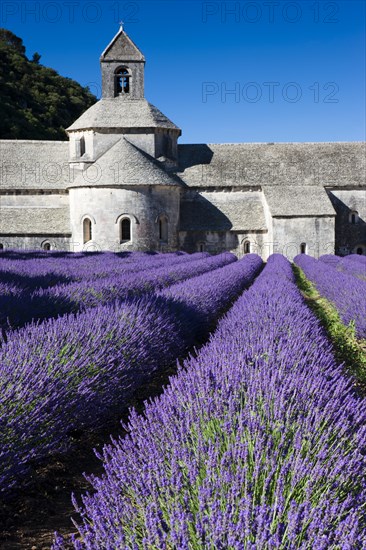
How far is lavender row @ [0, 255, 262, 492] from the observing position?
3494mm

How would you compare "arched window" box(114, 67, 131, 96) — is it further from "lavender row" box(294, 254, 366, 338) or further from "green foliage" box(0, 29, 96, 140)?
"lavender row" box(294, 254, 366, 338)

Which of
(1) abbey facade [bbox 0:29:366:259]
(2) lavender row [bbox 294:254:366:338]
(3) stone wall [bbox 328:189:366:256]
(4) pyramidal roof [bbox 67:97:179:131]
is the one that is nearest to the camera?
(2) lavender row [bbox 294:254:366:338]

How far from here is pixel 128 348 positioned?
5.34m

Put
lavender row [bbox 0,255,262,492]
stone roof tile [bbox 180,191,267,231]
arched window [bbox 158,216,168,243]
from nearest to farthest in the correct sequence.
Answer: lavender row [bbox 0,255,262,492]
arched window [bbox 158,216,168,243]
stone roof tile [bbox 180,191,267,231]

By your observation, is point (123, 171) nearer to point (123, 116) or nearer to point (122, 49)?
point (123, 116)

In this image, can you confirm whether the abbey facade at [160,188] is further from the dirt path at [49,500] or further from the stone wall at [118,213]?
the dirt path at [49,500]

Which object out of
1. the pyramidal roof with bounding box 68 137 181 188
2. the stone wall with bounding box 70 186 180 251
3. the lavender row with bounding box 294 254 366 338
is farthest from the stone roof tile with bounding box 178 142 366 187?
the lavender row with bounding box 294 254 366 338

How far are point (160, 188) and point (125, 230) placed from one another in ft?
9.39

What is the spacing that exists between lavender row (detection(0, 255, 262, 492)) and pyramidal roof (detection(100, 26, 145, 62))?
29994 millimetres

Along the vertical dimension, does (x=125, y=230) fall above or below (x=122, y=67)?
below

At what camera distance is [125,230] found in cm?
2917

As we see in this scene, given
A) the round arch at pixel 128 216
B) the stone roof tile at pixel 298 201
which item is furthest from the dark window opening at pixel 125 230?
the stone roof tile at pixel 298 201

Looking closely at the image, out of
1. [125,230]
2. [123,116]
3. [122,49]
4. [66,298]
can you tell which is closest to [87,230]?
[125,230]

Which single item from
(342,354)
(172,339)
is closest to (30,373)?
(172,339)
